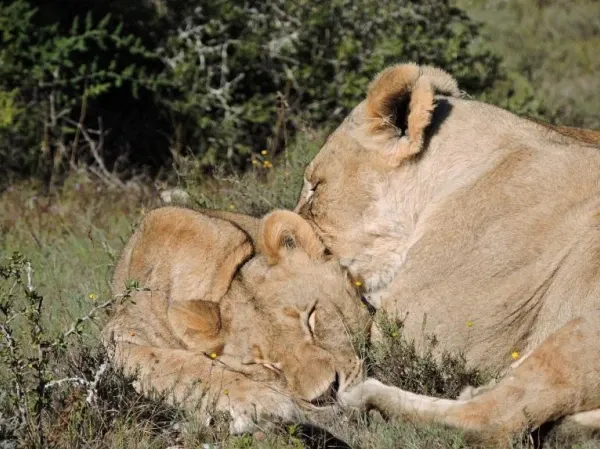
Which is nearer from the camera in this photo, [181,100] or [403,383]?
[403,383]

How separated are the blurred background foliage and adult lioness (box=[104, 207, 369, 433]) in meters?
3.96

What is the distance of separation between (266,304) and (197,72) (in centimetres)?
512

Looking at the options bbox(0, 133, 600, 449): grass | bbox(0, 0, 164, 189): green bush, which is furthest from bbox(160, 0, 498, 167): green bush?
bbox(0, 133, 600, 449): grass

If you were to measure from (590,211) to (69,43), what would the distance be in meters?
5.80

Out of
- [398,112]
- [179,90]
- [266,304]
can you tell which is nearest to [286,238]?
[266,304]

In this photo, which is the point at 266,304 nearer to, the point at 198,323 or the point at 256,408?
the point at 198,323

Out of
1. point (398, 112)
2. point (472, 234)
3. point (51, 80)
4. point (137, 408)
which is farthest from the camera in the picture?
point (51, 80)

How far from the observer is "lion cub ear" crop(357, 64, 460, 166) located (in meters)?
4.72

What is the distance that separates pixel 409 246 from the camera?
485cm

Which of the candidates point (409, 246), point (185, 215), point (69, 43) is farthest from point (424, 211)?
point (69, 43)

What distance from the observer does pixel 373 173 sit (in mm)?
4973

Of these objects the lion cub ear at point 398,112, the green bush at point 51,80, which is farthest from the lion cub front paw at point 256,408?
the green bush at point 51,80

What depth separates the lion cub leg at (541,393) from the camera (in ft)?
12.6

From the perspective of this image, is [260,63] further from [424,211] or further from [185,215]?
[424,211]
